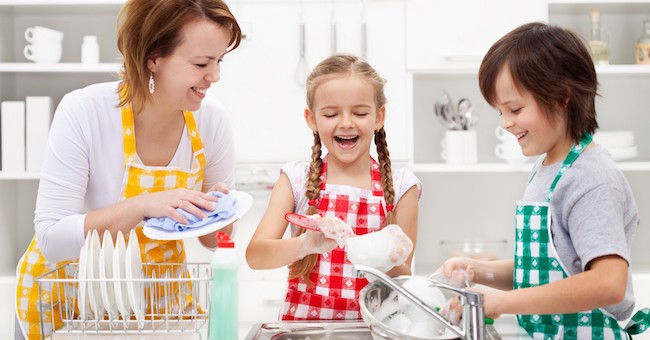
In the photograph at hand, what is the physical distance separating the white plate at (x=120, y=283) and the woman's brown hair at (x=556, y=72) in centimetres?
75

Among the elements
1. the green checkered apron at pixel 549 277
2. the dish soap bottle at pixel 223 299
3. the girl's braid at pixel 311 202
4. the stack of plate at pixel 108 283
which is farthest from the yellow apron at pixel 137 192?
the green checkered apron at pixel 549 277

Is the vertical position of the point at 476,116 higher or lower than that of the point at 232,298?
higher

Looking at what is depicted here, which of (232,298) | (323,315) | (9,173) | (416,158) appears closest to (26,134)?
(9,173)

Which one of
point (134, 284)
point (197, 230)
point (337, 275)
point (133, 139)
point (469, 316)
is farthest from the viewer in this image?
point (133, 139)

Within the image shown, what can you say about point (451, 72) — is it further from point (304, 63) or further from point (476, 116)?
point (304, 63)

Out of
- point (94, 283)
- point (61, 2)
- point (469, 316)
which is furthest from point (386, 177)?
point (61, 2)

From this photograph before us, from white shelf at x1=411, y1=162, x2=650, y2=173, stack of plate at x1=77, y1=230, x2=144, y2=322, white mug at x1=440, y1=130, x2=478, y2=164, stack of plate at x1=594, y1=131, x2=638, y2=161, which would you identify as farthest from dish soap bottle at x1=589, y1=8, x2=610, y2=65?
stack of plate at x1=77, y1=230, x2=144, y2=322

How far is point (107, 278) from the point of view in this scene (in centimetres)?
118

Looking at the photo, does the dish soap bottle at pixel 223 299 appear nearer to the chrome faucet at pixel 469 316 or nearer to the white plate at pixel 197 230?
the white plate at pixel 197 230

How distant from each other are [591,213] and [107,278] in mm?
818

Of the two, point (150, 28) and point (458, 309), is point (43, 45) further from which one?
point (458, 309)

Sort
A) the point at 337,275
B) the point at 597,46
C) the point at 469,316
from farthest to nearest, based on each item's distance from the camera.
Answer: the point at 597,46, the point at 337,275, the point at 469,316

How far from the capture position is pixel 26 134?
2.79 metres

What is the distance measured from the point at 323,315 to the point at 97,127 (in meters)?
0.65
